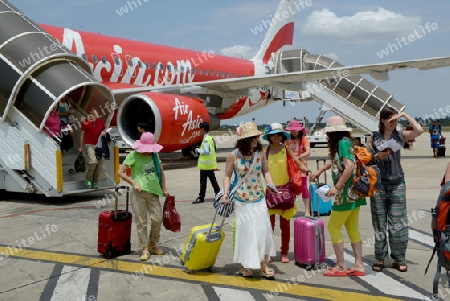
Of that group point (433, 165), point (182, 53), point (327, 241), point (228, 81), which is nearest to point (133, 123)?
point (228, 81)

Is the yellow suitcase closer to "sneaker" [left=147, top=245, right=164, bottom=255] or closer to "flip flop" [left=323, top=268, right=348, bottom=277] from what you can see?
"sneaker" [left=147, top=245, right=164, bottom=255]

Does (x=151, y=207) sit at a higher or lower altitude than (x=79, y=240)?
higher

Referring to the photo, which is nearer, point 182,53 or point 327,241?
point 327,241

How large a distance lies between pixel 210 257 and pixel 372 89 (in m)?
16.3

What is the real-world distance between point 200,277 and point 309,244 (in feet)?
3.75

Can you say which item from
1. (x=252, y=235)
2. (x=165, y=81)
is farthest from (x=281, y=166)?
(x=165, y=81)

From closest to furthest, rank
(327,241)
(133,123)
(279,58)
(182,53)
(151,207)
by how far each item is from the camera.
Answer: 1. (151,207)
2. (327,241)
3. (133,123)
4. (182,53)
5. (279,58)

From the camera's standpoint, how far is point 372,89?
19031 mm

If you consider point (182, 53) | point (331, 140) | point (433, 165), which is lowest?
point (433, 165)

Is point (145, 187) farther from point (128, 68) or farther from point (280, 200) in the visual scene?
point (128, 68)

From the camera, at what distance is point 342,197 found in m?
Answer: 4.38

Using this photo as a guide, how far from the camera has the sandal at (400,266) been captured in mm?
4461

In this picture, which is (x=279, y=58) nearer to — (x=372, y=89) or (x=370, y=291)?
(x=372, y=89)

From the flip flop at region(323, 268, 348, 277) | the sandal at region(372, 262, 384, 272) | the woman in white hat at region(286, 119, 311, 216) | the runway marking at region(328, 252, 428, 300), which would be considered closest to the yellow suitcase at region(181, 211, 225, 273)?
the flip flop at region(323, 268, 348, 277)
